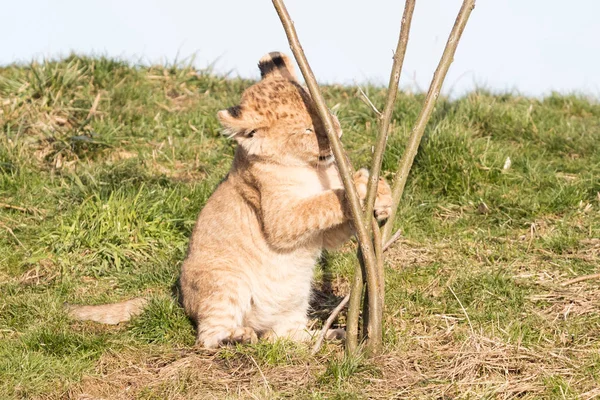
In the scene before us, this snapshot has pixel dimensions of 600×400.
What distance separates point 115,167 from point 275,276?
10.3 feet

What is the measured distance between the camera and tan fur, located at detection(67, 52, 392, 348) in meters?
5.20

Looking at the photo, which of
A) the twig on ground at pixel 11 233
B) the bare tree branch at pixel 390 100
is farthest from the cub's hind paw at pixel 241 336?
the twig on ground at pixel 11 233

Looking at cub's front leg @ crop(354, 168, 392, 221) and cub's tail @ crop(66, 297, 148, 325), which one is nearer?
cub's front leg @ crop(354, 168, 392, 221)

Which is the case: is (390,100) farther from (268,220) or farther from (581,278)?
(581,278)

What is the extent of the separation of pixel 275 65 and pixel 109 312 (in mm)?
2053

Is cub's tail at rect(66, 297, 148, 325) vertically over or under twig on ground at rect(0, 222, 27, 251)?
under

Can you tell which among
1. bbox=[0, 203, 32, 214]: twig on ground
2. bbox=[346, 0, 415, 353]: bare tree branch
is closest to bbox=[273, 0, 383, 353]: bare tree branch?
bbox=[346, 0, 415, 353]: bare tree branch

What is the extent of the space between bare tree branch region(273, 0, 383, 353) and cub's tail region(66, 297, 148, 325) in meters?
1.89

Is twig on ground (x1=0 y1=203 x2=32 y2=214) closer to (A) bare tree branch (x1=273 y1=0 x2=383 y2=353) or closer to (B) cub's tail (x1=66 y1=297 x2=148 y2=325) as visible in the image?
(B) cub's tail (x1=66 y1=297 x2=148 y2=325)

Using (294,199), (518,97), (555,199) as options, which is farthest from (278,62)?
(518,97)

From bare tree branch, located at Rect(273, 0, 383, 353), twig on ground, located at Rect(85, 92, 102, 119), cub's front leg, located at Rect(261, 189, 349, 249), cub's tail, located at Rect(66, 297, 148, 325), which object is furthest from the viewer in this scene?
twig on ground, located at Rect(85, 92, 102, 119)

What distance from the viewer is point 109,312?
5.93 metres

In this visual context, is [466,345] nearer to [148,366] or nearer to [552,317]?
[552,317]

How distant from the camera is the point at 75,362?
5180mm
